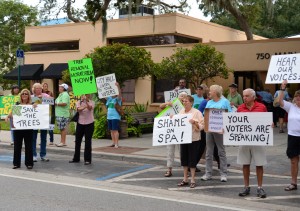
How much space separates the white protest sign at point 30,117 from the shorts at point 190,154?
10.9ft

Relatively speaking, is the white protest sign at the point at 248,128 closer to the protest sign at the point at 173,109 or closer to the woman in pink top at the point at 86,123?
Result: the protest sign at the point at 173,109

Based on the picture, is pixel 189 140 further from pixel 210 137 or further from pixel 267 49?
pixel 267 49

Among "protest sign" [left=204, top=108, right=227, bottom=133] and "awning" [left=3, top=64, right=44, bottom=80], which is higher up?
"awning" [left=3, top=64, right=44, bottom=80]

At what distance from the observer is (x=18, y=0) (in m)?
32.3

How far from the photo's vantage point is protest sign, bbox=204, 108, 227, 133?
838 centimetres

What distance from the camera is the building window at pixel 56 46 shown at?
1022 inches

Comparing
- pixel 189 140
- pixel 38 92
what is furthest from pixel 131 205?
pixel 38 92

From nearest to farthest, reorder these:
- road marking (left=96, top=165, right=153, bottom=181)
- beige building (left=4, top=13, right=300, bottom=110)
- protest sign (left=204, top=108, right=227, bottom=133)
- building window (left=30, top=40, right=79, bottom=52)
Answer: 1. protest sign (left=204, top=108, right=227, bottom=133)
2. road marking (left=96, top=165, right=153, bottom=181)
3. beige building (left=4, top=13, right=300, bottom=110)
4. building window (left=30, top=40, right=79, bottom=52)

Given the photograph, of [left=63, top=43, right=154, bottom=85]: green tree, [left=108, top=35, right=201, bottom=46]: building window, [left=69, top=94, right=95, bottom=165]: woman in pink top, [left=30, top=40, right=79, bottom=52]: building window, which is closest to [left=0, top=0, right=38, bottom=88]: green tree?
[left=30, top=40, right=79, bottom=52]: building window

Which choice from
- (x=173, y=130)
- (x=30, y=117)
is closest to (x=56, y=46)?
(x=30, y=117)

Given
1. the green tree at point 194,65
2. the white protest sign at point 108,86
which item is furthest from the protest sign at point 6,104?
the green tree at point 194,65

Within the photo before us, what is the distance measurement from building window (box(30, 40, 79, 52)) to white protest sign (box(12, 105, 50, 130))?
16.0m

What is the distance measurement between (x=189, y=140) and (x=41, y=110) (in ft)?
12.2

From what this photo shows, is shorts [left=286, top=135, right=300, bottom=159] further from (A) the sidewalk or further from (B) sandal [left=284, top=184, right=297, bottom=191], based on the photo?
(A) the sidewalk
